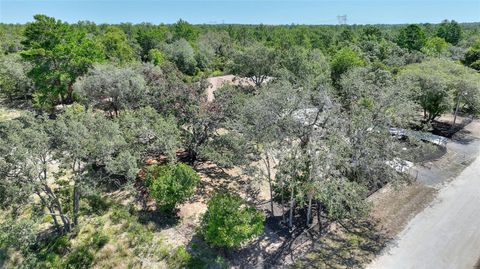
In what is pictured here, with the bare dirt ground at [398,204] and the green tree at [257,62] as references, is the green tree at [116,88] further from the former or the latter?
the bare dirt ground at [398,204]

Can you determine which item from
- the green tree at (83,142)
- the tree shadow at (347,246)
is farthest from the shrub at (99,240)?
the tree shadow at (347,246)

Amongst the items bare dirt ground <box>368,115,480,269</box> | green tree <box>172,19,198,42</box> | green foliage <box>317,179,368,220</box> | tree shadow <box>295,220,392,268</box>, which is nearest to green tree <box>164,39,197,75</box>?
green tree <box>172,19,198,42</box>

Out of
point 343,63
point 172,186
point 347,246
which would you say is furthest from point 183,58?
point 347,246

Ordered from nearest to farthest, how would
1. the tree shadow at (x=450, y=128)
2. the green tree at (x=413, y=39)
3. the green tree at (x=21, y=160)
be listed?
the green tree at (x=21, y=160)
the tree shadow at (x=450, y=128)
the green tree at (x=413, y=39)

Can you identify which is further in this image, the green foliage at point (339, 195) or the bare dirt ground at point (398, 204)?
the bare dirt ground at point (398, 204)

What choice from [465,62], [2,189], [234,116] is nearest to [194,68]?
[234,116]

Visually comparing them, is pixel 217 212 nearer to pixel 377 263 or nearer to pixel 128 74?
pixel 377 263

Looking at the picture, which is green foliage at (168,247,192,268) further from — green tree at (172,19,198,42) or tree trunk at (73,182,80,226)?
green tree at (172,19,198,42)
